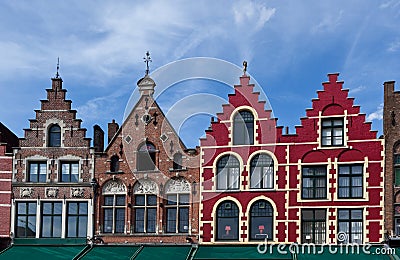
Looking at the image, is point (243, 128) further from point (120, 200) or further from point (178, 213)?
point (120, 200)

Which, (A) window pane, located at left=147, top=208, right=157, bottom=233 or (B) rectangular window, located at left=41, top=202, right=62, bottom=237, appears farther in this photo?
(B) rectangular window, located at left=41, top=202, right=62, bottom=237

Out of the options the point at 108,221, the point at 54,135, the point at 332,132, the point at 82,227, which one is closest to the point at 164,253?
the point at 108,221

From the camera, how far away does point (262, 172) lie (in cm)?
2869

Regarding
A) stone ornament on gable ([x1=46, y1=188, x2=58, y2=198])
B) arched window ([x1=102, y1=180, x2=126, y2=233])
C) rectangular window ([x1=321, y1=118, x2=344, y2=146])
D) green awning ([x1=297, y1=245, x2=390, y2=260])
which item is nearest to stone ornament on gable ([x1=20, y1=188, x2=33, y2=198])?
stone ornament on gable ([x1=46, y1=188, x2=58, y2=198])

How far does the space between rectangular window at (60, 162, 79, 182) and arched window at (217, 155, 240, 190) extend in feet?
20.2

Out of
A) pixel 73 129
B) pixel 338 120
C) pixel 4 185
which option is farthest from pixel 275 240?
pixel 4 185

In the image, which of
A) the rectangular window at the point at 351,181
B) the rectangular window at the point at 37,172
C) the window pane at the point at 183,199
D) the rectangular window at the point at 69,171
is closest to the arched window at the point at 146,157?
the window pane at the point at 183,199

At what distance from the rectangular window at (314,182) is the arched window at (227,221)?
2.86 meters

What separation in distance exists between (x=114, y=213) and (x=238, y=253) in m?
5.66

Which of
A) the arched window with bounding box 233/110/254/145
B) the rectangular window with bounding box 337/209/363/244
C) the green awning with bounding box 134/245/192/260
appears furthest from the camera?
the arched window with bounding box 233/110/254/145

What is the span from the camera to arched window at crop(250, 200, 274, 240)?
28203 millimetres

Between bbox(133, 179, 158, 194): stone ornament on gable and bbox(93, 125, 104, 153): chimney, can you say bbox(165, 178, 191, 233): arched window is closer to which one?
bbox(133, 179, 158, 194): stone ornament on gable

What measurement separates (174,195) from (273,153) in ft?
14.7

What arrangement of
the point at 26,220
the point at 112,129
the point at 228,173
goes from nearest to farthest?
the point at 228,173 → the point at 26,220 → the point at 112,129
